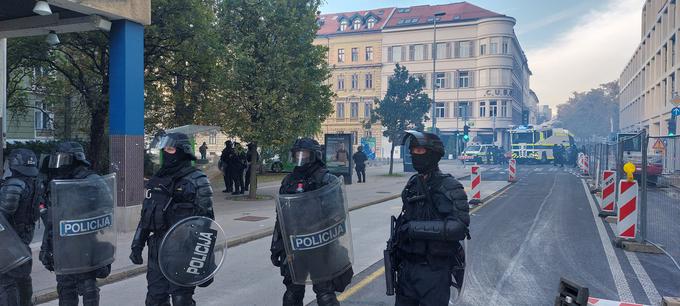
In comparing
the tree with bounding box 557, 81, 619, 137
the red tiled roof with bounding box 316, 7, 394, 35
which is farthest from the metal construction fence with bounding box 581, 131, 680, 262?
the tree with bounding box 557, 81, 619, 137

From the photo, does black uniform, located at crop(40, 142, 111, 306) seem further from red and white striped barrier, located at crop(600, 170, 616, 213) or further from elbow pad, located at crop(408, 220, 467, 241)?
red and white striped barrier, located at crop(600, 170, 616, 213)

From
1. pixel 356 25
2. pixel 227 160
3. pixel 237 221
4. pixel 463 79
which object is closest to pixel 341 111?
pixel 356 25

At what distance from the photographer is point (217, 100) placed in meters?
14.4

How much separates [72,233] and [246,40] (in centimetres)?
1042

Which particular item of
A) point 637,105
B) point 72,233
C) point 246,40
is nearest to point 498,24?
point 637,105

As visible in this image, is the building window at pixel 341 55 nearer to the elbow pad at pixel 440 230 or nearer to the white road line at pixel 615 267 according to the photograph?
the white road line at pixel 615 267


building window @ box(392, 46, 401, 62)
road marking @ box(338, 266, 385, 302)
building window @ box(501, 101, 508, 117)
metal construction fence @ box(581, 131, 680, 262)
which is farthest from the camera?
building window @ box(392, 46, 401, 62)

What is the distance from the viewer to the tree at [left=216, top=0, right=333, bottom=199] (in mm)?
13844

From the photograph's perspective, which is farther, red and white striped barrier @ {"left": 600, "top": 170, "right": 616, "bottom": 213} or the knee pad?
red and white striped barrier @ {"left": 600, "top": 170, "right": 616, "bottom": 213}

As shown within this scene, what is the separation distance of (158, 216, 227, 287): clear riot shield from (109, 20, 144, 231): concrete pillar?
6.00m

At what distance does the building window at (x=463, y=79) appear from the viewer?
187ft

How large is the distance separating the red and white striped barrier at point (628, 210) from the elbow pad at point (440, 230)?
6.55 m

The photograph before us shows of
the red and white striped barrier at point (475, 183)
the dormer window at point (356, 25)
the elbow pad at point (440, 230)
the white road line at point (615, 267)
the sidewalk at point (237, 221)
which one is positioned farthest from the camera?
the dormer window at point (356, 25)

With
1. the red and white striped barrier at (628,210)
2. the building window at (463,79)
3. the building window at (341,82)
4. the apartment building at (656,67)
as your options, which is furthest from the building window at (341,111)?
the red and white striped barrier at (628,210)
